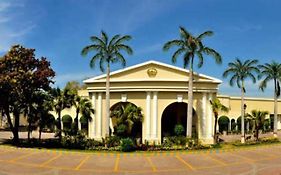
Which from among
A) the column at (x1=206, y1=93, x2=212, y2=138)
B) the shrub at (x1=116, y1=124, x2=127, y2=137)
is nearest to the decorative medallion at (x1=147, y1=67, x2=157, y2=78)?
the column at (x1=206, y1=93, x2=212, y2=138)

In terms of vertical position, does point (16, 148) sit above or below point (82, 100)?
below

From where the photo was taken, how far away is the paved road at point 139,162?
25219 mm

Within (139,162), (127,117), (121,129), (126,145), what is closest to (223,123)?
(127,117)

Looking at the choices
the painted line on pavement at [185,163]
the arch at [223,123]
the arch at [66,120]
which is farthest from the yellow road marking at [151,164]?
the arch at [66,120]

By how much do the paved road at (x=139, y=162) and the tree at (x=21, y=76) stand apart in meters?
5.57

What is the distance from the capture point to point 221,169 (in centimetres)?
2600

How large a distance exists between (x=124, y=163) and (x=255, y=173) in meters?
10.5

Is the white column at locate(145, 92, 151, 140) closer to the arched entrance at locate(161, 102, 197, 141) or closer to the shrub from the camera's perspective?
the shrub

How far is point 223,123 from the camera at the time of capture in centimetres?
5881

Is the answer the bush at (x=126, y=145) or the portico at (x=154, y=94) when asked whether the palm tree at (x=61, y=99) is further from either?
the bush at (x=126, y=145)

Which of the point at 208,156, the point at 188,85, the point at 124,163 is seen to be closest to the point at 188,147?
the point at 208,156

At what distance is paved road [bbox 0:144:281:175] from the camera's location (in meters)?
25.2

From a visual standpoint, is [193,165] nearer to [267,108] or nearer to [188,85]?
[188,85]

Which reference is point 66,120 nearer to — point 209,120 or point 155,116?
point 155,116
